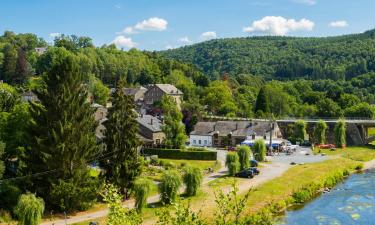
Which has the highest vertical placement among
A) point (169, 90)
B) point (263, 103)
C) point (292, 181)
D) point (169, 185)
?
point (169, 90)

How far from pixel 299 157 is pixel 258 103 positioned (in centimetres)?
5201

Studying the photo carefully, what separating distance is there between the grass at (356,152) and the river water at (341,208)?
66.5ft

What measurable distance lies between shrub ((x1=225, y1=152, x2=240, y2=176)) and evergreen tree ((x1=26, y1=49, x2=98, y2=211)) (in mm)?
21098

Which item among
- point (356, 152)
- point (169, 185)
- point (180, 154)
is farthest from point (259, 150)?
point (169, 185)

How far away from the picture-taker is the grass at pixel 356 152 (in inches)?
3040

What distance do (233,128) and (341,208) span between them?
43.4 m

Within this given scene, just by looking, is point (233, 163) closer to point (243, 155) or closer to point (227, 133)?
point (243, 155)

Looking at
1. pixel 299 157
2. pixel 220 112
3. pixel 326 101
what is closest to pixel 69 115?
pixel 299 157

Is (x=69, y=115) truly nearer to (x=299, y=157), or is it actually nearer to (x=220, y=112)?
(x=299, y=157)

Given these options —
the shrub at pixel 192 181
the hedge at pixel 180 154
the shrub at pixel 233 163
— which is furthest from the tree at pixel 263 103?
the shrub at pixel 192 181

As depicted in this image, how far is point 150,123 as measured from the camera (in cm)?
8262

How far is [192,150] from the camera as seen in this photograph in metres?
74.8

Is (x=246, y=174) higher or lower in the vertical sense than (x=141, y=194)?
lower

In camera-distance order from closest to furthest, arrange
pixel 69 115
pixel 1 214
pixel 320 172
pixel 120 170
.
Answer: pixel 1 214 < pixel 69 115 < pixel 120 170 < pixel 320 172
